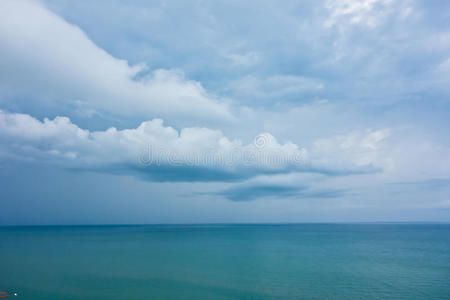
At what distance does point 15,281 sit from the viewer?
121 feet

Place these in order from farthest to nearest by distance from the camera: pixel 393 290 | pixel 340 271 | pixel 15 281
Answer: pixel 340 271, pixel 15 281, pixel 393 290

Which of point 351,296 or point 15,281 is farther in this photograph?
point 15,281

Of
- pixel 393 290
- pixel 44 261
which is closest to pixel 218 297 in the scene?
pixel 393 290

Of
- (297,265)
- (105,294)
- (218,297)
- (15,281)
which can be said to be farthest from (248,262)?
(15,281)

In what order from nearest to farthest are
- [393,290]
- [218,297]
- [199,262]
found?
[218,297] < [393,290] < [199,262]

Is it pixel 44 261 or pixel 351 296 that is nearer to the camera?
pixel 351 296

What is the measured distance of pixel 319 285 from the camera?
35.2 metres

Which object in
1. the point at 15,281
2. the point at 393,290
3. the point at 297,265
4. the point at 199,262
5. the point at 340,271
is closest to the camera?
the point at 393,290

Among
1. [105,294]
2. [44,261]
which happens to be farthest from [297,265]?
[44,261]

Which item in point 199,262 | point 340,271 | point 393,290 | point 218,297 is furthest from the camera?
point 199,262

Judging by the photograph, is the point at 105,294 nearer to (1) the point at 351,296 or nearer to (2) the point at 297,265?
(1) the point at 351,296

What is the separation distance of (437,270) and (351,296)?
24.1m

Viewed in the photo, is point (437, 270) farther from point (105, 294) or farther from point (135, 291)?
point (105, 294)

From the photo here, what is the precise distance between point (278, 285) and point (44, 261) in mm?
45328
